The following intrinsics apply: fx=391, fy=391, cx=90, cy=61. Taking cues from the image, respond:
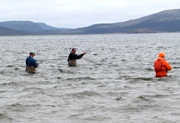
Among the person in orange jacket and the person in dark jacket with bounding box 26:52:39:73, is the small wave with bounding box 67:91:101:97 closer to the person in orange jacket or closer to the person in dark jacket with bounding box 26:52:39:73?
the person in orange jacket

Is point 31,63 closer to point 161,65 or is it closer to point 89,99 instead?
point 161,65

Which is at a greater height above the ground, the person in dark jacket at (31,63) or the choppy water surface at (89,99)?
the person in dark jacket at (31,63)

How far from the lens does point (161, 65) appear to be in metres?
19.3

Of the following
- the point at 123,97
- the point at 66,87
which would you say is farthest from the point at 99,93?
the point at 66,87

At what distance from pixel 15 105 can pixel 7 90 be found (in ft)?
12.2

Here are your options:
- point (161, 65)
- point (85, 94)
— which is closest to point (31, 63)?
point (85, 94)

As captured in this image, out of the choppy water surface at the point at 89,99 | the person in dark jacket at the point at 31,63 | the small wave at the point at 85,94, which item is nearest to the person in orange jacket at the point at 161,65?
the choppy water surface at the point at 89,99

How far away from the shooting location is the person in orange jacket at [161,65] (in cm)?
1919

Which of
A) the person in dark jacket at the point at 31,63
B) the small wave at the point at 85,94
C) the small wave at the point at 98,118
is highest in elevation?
the person in dark jacket at the point at 31,63

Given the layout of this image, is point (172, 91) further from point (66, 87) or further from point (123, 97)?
point (66, 87)

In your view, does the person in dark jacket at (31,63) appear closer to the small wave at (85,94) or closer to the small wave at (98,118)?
the small wave at (85,94)

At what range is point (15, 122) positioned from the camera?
11.8 metres

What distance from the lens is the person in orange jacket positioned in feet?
63.0

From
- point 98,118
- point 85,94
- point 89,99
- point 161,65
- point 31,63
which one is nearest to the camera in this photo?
point 98,118
